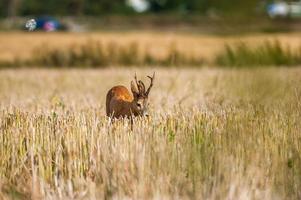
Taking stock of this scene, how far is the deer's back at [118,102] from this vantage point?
8.75m

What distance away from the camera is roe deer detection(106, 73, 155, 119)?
8234 millimetres

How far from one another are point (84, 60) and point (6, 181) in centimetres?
2085

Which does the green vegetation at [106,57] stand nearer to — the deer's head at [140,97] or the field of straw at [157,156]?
the deer's head at [140,97]

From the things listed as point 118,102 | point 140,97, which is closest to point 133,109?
point 140,97

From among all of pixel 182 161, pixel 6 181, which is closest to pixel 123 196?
pixel 182 161

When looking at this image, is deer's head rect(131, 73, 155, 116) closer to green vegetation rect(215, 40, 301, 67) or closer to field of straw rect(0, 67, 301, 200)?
field of straw rect(0, 67, 301, 200)

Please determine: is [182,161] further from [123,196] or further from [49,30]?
[49,30]

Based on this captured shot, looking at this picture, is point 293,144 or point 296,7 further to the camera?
point 296,7

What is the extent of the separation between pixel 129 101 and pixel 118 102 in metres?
0.13

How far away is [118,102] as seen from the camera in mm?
8930

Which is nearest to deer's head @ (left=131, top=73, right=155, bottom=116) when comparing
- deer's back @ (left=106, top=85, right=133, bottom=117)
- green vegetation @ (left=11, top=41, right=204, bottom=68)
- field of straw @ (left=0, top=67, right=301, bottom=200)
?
field of straw @ (left=0, top=67, right=301, bottom=200)

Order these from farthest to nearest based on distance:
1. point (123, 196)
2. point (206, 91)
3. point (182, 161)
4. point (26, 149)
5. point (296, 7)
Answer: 1. point (296, 7)
2. point (206, 91)
3. point (26, 149)
4. point (182, 161)
5. point (123, 196)

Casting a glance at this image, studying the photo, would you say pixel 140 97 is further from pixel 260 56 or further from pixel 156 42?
pixel 156 42

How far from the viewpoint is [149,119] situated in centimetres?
791
